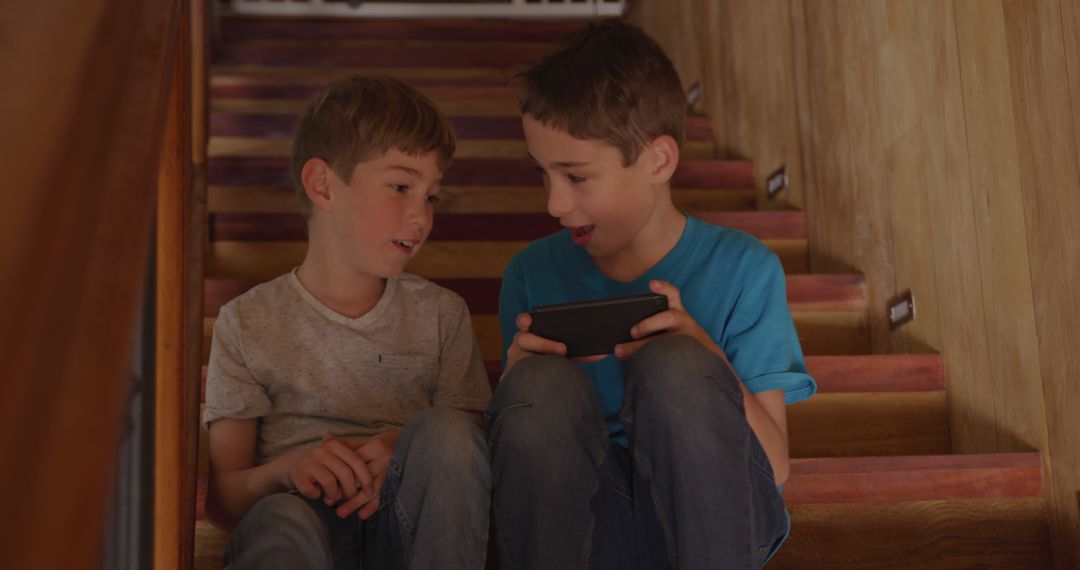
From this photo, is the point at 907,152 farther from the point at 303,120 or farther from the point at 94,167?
the point at 94,167

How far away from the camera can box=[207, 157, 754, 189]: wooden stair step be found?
2.77 metres

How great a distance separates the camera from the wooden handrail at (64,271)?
1.26 feet

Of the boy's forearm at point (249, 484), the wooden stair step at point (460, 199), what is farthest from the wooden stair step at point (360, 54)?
the boy's forearm at point (249, 484)

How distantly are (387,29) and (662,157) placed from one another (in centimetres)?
305

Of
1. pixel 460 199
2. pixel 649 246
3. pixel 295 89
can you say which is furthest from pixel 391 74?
pixel 649 246

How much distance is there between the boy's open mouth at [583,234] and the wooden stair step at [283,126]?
1.70 metres

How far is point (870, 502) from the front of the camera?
157cm

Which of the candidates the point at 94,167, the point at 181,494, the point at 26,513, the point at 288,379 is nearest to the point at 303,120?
the point at 288,379

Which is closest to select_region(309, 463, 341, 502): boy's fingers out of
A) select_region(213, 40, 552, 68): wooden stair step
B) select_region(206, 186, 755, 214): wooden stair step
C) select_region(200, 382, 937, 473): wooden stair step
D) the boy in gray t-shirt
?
the boy in gray t-shirt

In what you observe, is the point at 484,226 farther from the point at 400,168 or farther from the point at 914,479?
the point at 914,479

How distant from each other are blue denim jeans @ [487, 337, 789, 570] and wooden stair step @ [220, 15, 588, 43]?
10.7ft

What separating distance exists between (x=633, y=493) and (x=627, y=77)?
1.69ft

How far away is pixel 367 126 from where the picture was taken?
4.67 ft

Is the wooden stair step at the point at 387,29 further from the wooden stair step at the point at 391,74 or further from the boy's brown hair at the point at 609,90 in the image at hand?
the boy's brown hair at the point at 609,90
